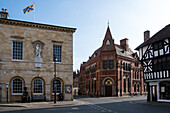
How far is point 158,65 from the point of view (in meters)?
26.6

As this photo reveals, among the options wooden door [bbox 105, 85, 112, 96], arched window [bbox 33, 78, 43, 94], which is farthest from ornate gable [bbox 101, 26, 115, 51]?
arched window [bbox 33, 78, 43, 94]

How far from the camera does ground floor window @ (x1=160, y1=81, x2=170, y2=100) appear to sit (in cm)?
2541

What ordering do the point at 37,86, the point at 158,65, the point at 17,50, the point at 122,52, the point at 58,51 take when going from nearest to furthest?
the point at 17,50
the point at 158,65
the point at 37,86
the point at 58,51
the point at 122,52

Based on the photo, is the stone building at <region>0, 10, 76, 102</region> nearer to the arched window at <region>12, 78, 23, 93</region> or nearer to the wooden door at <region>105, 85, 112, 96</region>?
the arched window at <region>12, 78, 23, 93</region>

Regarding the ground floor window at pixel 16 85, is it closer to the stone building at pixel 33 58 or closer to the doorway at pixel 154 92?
the stone building at pixel 33 58

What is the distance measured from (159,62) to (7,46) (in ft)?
67.5

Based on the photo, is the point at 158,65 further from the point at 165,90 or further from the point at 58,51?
the point at 58,51

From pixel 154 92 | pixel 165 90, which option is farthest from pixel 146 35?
pixel 165 90

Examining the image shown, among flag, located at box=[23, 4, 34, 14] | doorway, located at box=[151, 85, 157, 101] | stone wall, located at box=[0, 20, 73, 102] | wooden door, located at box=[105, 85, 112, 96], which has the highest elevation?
flag, located at box=[23, 4, 34, 14]

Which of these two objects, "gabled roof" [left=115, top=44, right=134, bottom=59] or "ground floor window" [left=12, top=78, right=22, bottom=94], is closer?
"ground floor window" [left=12, top=78, right=22, bottom=94]

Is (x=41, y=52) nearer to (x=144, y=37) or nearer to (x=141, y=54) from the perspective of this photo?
(x=141, y=54)

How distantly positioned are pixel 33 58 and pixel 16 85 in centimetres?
424

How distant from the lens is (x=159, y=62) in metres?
26.5

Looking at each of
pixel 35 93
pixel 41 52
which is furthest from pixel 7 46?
pixel 35 93
